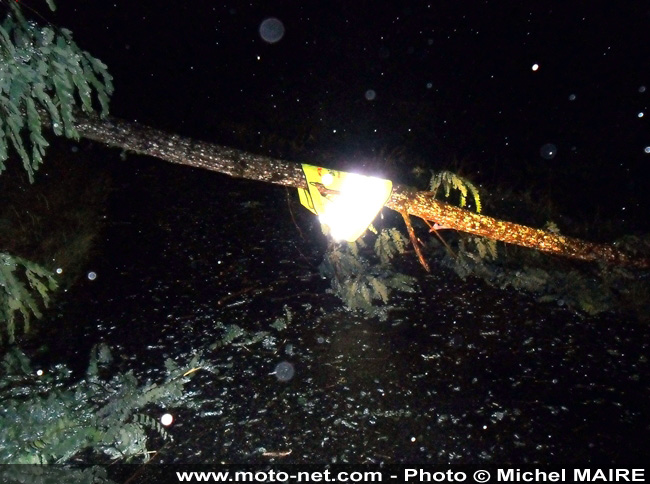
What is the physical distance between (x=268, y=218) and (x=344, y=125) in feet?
13.0

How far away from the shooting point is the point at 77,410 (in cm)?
365

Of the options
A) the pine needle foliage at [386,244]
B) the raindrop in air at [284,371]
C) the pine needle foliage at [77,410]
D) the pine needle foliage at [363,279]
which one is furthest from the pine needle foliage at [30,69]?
the pine needle foliage at [386,244]

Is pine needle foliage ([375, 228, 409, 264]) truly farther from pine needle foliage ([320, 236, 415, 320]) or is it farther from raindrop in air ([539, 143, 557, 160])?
raindrop in air ([539, 143, 557, 160])

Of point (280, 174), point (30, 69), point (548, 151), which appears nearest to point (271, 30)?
point (548, 151)

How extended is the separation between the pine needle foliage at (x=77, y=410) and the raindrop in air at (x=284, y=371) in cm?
78

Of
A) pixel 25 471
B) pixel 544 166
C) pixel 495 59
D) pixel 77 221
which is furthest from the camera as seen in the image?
pixel 495 59

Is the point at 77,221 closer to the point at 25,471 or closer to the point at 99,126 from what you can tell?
the point at 99,126

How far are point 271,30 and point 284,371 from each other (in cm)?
1157

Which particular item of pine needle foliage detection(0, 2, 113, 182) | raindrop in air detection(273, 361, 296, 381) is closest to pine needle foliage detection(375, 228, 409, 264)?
raindrop in air detection(273, 361, 296, 381)

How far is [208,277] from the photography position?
18.7ft

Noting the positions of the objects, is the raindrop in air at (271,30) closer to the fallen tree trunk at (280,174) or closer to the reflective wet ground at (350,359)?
the reflective wet ground at (350,359)

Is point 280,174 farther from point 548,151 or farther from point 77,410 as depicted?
point 548,151

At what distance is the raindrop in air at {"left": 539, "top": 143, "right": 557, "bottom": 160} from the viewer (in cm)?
857

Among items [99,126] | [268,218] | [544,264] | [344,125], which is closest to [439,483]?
[544,264]
